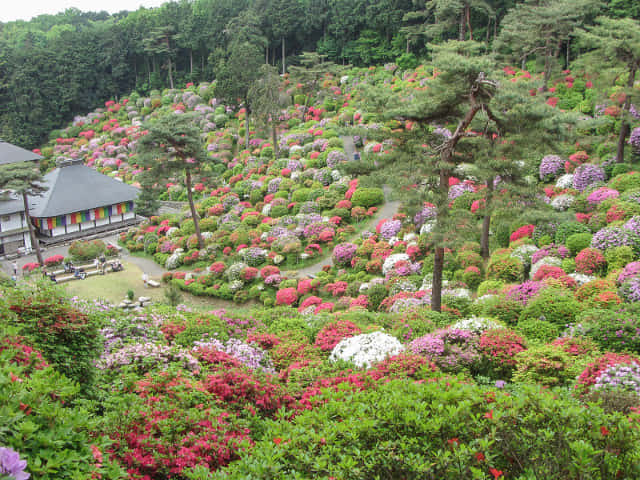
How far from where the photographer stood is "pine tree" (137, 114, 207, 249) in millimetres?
24422

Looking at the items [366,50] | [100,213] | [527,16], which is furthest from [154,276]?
[366,50]

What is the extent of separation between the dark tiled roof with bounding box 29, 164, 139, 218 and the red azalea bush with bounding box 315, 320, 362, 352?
90.6ft

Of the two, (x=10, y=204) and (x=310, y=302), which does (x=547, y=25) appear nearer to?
(x=310, y=302)

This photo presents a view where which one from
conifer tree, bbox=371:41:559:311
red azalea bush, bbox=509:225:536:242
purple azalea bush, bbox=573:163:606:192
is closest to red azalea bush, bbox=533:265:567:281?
conifer tree, bbox=371:41:559:311

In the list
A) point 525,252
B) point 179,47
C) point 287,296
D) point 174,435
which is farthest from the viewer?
point 179,47

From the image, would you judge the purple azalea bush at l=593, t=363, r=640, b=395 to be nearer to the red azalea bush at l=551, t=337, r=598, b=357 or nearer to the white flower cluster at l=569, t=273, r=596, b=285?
the red azalea bush at l=551, t=337, r=598, b=357

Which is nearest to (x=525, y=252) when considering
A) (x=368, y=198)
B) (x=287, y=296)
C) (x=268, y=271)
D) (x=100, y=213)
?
(x=287, y=296)

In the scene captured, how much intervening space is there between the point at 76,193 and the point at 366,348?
3076 centimetres

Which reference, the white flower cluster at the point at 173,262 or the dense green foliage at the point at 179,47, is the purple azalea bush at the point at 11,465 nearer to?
the white flower cluster at the point at 173,262

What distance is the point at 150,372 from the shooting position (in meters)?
7.23

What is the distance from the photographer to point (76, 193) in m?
34.1

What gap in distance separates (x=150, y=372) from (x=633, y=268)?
11.7 metres

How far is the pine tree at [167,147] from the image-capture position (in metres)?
24.4

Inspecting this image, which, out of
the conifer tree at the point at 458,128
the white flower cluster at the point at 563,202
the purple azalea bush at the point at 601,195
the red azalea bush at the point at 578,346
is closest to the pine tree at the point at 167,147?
the conifer tree at the point at 458,128
